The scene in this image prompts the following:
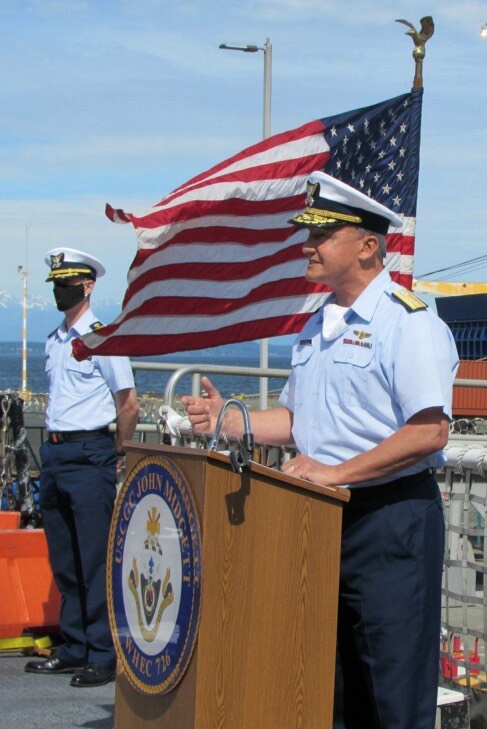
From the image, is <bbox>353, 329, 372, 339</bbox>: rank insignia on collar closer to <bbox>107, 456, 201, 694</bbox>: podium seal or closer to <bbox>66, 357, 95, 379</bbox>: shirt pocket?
<bbox>107, 456, 201, 694</bbox>: podium seal

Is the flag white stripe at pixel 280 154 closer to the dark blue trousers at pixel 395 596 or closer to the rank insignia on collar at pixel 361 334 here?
the rank insignia on collar at pixel 361 334

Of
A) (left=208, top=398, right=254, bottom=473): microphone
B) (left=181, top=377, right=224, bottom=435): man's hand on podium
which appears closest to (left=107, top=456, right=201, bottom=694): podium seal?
(left=208, top=398, right=254, bottom=473): microphone

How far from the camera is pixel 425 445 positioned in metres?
3.24

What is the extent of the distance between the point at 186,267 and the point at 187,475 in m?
2.66

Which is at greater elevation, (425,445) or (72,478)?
(425,445)

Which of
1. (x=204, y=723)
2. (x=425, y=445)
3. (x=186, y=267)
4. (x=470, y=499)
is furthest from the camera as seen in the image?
(x=186, y=267)

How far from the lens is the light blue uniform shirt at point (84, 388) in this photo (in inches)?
237

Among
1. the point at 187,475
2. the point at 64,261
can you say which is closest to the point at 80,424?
the point at 64,261

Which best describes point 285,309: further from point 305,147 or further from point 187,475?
point 187,475

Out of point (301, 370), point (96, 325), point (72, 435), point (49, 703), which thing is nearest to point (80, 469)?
point (72, 435)

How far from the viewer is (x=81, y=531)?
6012 millimetres

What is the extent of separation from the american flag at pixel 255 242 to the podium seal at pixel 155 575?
226 cm

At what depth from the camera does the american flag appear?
5.61 metres

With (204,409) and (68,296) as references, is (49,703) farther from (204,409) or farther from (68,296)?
(204,409)
